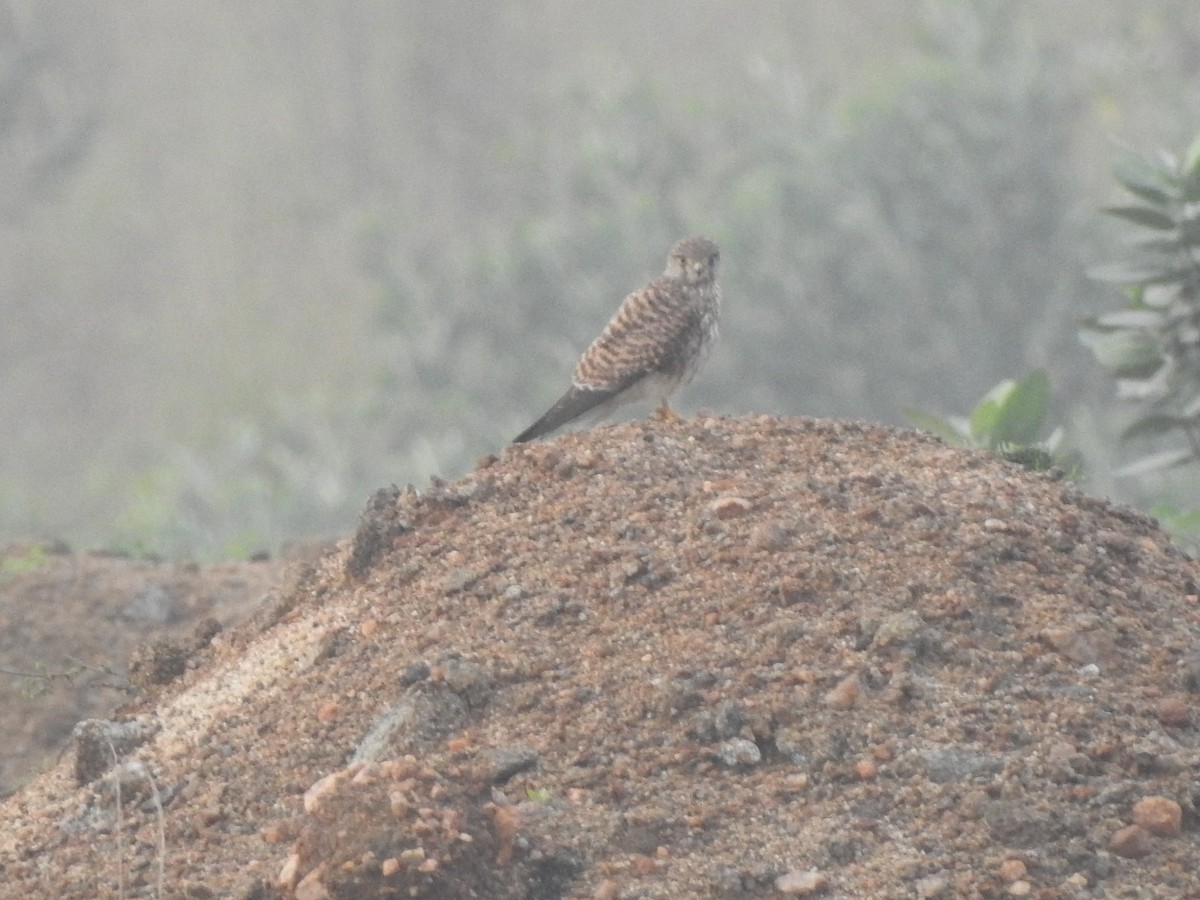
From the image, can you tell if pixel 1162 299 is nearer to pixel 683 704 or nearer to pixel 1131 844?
pixel 683 704

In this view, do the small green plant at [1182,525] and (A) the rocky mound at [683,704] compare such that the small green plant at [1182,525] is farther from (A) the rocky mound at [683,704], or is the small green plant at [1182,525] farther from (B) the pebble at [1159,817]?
(B) the pebble at [1159,817]

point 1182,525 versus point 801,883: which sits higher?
point 1182,525

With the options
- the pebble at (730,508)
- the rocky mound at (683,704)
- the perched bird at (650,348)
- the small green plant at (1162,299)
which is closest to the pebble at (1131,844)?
the rocky mound at (683,704)

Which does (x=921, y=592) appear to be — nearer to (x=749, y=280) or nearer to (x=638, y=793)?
(x=638, y=793)

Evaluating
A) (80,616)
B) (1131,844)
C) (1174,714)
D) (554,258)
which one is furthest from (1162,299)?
(554,258)

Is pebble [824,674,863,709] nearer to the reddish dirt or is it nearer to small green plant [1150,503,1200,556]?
small green plant [1150,503,1200,556]

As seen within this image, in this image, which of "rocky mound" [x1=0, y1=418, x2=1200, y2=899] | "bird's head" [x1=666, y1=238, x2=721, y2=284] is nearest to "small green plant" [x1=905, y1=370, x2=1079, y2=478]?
"rocky mound" [x1=0, y1=418, x2=1200, y2=899]
